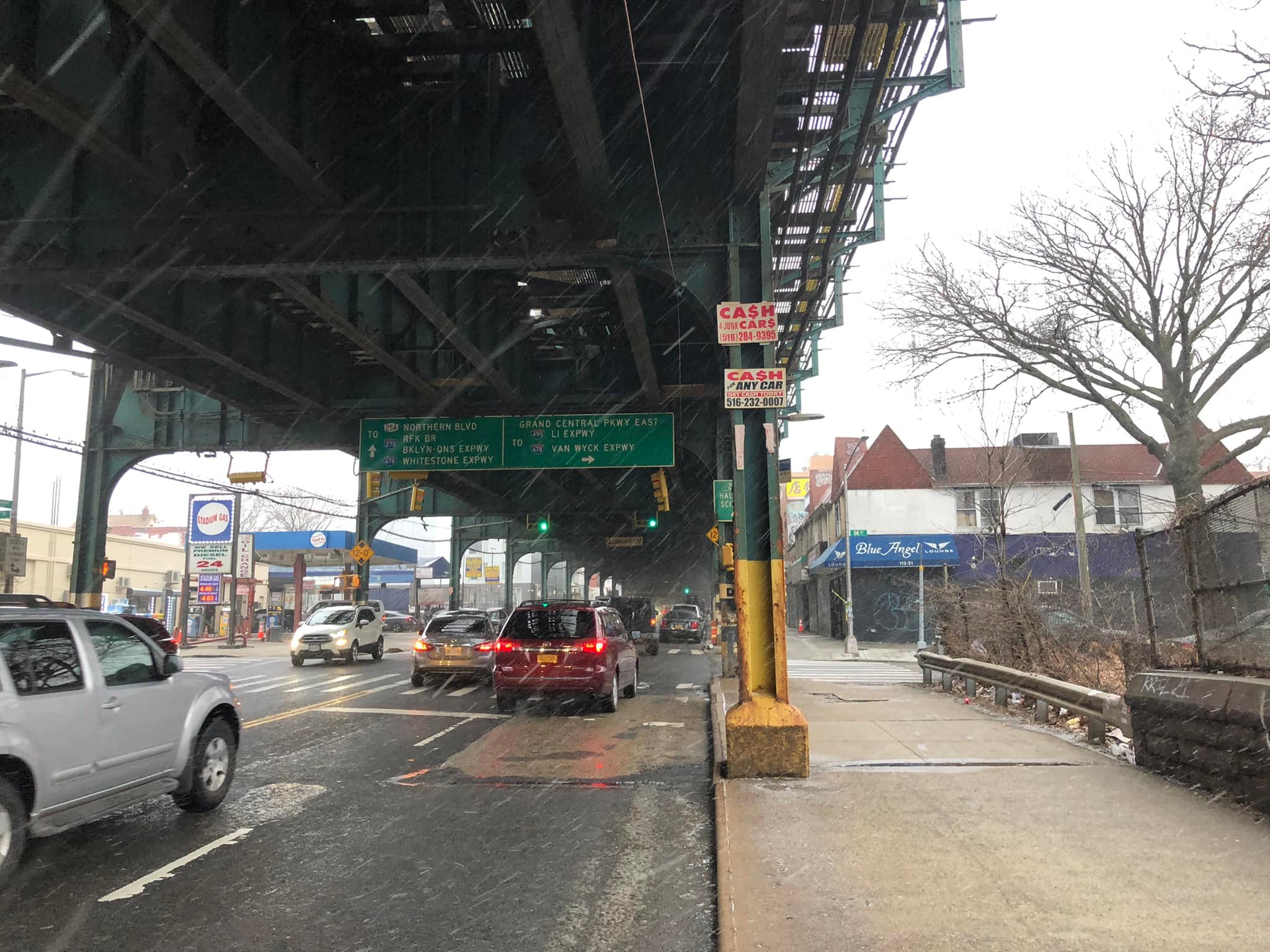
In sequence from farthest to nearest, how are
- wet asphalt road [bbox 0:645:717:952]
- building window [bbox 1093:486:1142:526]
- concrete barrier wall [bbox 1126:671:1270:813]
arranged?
1. building window [bbox 1093:486:1142:526]
2. concrete barrier wall [bbox 1126:671:1270:813]
3. wet asphalt road [bbox 0:645:717:952]

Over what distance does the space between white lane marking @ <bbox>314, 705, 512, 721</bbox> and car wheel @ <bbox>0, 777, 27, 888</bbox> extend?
8344 mm

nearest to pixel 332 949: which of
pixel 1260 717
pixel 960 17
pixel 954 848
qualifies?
pixel 954 848

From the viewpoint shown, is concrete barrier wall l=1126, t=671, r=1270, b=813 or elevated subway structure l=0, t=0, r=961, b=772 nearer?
concrete barrier wall l=1126, t=671, r=1270, b=813

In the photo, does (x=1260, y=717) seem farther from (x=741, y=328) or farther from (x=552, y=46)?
(x=552, y=46)

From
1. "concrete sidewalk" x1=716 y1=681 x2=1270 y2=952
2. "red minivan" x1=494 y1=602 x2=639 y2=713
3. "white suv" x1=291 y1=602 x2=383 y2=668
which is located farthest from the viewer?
"white suv" x1=291 y1=602 x2=383 y2=668

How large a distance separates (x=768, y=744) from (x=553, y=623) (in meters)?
7.11

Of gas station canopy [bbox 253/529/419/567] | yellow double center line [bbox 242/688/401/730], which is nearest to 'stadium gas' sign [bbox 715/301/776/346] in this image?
yellow double center line [bbox 242/688/401/730]

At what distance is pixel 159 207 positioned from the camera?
1011 cm

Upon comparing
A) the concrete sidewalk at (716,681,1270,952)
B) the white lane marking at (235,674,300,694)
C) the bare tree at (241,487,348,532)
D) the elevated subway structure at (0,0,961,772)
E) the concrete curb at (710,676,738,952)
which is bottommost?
the white lane marking at (235,674,300,694)

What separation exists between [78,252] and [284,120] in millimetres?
3458

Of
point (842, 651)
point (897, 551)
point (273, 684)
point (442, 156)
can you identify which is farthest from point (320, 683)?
point (897, 551)

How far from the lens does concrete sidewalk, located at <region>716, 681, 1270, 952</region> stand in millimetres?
4199

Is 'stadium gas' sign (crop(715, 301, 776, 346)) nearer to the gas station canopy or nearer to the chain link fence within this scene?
the chain link fence

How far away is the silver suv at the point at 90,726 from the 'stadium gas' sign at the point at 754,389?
17.7 ft
